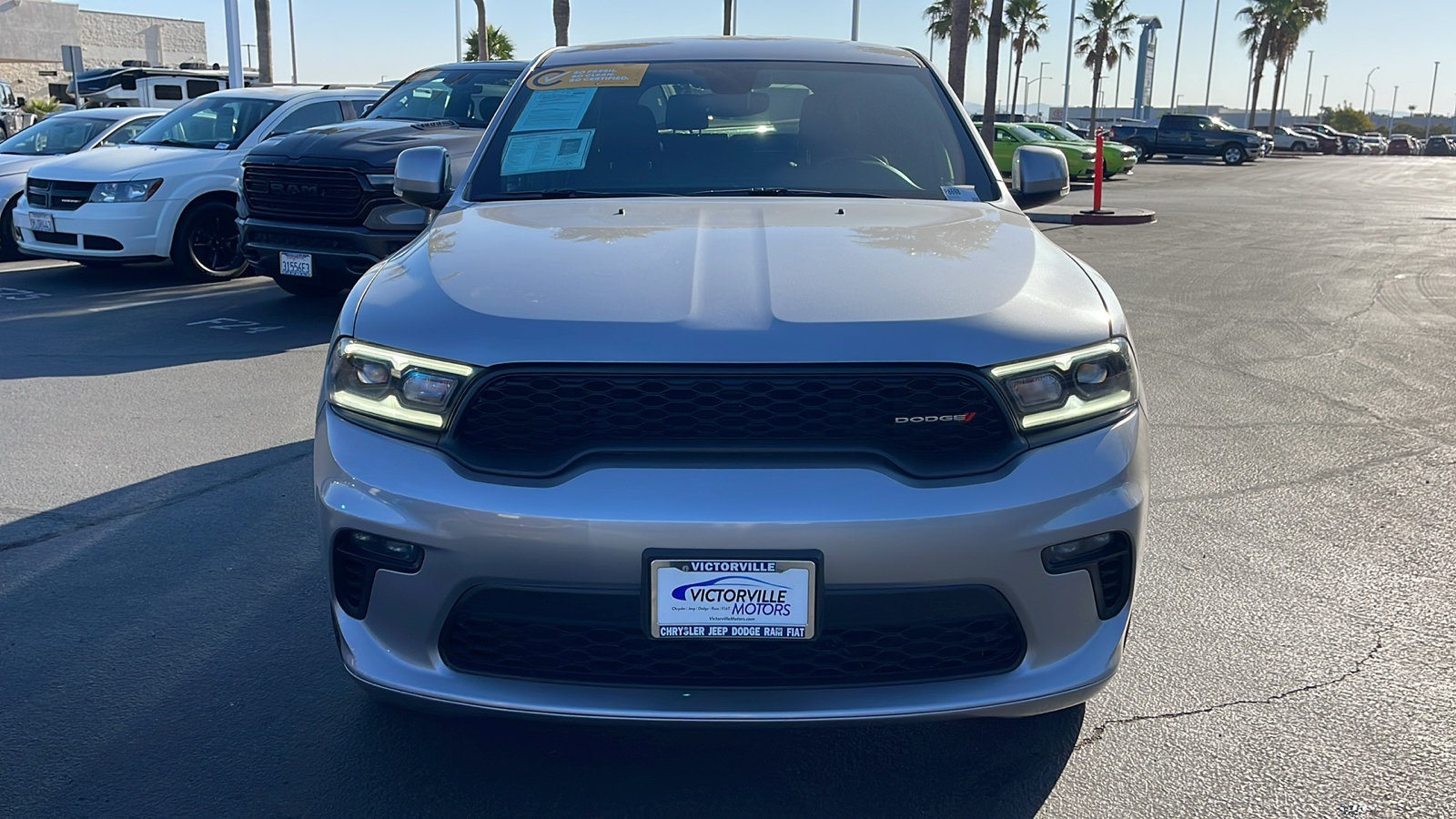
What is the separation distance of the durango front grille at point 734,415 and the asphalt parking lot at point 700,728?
55 cm

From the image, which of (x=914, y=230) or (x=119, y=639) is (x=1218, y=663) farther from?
(x=119, y=639)

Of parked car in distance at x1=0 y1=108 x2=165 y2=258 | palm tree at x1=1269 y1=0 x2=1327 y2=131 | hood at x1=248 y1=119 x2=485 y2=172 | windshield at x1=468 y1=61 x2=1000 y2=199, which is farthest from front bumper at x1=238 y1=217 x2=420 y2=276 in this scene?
palm tree at x1=1269 y1=0 x2=1327 y2=131

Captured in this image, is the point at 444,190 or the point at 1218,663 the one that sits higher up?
the point at 444,190

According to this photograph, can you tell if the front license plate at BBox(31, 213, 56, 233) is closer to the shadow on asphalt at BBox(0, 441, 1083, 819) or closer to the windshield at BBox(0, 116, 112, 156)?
the windshield at BBox(0, 116, 112, 156)

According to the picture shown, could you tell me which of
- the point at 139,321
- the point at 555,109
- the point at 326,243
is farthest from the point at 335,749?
the point at 139,321

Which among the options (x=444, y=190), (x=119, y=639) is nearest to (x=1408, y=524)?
(x=444, y=190)

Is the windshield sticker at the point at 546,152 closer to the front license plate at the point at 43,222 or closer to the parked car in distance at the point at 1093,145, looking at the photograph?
the front license plate at the point at 43,222

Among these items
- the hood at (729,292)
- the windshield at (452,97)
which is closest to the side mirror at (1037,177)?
the hood at (729,292)

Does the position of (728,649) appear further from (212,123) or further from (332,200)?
(212,123)

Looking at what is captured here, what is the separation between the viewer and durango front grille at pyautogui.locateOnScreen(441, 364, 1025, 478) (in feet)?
7.15

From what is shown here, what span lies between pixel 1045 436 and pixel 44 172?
1055cm

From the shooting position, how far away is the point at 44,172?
33.3ft

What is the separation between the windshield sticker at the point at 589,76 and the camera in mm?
3898

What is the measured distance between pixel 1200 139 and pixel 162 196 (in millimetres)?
38929
